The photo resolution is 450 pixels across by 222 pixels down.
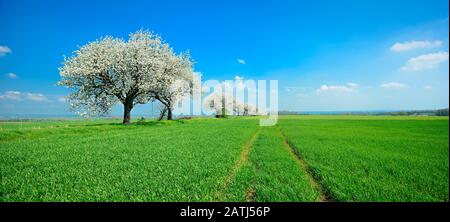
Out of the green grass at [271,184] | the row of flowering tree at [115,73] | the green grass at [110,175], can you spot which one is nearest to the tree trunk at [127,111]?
the row of flowering tree at [115,73]

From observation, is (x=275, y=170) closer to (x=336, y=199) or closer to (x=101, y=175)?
(x=336, y=199)

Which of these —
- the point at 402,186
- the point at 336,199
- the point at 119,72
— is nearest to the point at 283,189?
the point at 336,199

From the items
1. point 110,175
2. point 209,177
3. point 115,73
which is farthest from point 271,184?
point 115,73

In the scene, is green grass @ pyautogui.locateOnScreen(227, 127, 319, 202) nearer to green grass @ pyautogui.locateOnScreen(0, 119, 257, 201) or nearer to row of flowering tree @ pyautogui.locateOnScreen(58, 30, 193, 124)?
green grass @ pyautogui.locateOnScreen(0, 119, 257, 201)

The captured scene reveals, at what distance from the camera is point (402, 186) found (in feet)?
28.9

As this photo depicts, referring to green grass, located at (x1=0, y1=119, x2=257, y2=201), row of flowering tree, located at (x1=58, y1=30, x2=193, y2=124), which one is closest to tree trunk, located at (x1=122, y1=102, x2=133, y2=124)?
row of flowering tree, located at (x1=58, y1=30, x2=193, y2=124)

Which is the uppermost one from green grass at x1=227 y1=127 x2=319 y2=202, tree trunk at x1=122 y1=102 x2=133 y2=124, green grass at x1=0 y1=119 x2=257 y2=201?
tree trunk at x1=122 y1=102 x2=133 y2=124

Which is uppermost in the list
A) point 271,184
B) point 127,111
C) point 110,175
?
point 127,111

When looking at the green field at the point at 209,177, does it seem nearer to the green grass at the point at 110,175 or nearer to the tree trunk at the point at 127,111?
the green grass at the point at 110,175

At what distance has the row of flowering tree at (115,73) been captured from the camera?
1340 inches

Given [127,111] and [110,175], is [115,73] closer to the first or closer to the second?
[127,111]

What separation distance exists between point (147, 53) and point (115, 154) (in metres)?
26.7

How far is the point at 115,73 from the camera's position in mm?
35875

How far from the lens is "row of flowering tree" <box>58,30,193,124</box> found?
1340 inches
